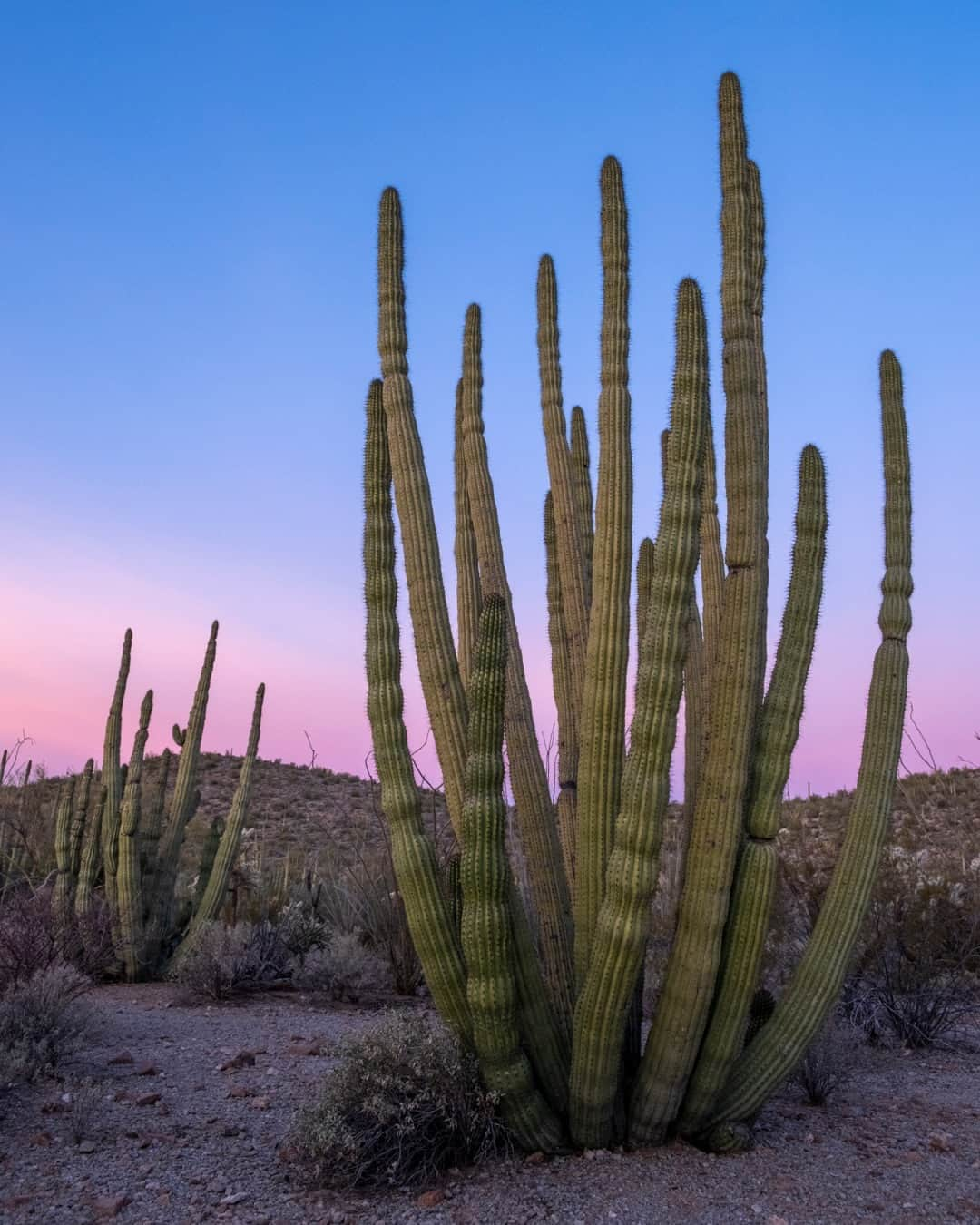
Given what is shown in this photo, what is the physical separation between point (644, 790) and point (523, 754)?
4.59 feet

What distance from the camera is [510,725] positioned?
593cm

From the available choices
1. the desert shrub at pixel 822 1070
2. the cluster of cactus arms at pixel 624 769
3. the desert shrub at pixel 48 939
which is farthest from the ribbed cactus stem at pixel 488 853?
the desert shrub at pixel 48 939

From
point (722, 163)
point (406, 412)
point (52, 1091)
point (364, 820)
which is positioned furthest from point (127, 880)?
point (364, 820)

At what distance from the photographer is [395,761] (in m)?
5.18

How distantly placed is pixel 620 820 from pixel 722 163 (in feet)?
11.4

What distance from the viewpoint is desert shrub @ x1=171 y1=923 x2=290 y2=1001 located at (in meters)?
9.06

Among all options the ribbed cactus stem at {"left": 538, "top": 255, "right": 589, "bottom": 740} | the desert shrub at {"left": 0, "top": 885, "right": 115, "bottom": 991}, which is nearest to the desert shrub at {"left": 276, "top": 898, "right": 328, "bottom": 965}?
the desert shrub at {"left": 0, "top": 885, "right": 115, "bottom": 991}

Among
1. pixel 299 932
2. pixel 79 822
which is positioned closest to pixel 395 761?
pixel 299 932

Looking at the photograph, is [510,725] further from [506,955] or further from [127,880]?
[127,880]

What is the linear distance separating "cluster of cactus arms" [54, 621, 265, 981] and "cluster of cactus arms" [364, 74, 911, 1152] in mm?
5545

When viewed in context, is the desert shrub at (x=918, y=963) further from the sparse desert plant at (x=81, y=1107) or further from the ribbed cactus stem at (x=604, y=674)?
the sparse desert plant at (x=81, y=1107)

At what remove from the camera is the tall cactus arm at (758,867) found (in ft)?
16.6

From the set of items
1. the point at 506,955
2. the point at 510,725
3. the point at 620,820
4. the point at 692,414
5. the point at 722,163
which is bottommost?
the point at 506,955

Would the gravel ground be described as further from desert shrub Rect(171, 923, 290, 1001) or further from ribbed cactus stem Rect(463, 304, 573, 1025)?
desert shrub Rect(171, 923, 290, 1001)
